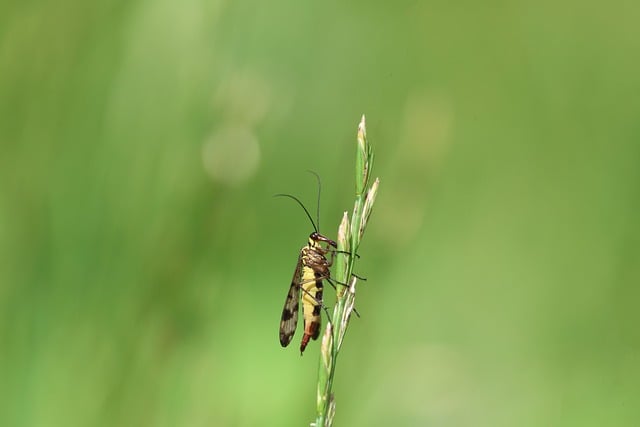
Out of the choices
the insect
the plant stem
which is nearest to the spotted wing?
the insect

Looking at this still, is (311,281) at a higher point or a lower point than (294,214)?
lower

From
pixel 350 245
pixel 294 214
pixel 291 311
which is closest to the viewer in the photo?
pixel 350 245

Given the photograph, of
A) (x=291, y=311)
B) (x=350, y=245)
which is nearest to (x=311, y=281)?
(x=291, y=311)

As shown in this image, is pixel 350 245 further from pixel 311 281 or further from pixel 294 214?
pixel 294 214

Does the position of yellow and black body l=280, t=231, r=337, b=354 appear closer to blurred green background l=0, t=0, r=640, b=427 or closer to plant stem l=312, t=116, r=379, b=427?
blurred green background l=0, t=0, r=640, b=427

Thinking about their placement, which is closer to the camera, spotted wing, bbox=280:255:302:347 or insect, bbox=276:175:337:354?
spotted wing, bbox=280:255:302:347

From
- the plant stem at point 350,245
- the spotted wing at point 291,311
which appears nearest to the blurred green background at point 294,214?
the spotted wing at point 291,311

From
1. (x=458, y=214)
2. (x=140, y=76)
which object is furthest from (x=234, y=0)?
(x=458, y=214)

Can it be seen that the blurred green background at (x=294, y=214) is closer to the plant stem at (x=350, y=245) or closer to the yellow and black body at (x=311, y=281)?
the yellow and black body at (x=311, y=281)
